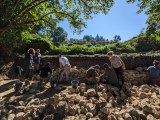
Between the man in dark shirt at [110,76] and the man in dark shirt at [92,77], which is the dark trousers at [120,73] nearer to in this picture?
the man in dark shirt at [110,76]

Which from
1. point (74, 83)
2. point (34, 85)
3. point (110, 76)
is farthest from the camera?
point (34, 85)

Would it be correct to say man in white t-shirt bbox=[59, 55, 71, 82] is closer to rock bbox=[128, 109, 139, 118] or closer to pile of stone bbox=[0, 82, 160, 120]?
pile of stone bbox=[0, 82, 160, 120]

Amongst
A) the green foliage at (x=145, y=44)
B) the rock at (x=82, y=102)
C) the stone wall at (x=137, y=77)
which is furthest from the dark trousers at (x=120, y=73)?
the green foliage at (x=145, y=44)

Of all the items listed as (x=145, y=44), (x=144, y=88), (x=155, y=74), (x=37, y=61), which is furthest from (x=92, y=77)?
(x=145, y=44)

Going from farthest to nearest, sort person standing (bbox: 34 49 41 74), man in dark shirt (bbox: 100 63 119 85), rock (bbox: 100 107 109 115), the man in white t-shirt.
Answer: person standing (bbox: 34 49 41 74) → the man in white t-shirt → man in dark shirt (bbox: 100 63 119 85) → rock (bbox: 100 107 109 115)

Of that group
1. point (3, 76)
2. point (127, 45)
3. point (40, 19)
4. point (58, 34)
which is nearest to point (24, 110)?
point (40, 19)

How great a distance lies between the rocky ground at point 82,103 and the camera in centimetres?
1265

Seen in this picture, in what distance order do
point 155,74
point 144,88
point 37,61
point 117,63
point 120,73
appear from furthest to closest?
point 37,61 → point 155,74 → point 144,88 → point 120,73 → point 117,63

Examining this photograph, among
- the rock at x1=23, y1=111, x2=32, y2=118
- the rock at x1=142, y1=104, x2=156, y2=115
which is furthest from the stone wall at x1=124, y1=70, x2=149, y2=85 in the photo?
the rock at x1=23, y1=111, x2=32, y2=118

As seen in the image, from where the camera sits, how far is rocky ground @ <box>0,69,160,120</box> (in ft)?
41.5

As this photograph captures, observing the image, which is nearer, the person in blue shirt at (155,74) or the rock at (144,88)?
the rock at (144,88)

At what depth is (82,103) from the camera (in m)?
13.5

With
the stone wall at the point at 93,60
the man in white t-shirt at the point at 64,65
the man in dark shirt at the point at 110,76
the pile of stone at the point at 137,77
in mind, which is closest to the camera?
the man in dark shirt at the point at 110,76

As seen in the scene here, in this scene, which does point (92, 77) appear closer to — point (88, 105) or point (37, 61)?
point (88, 105)
